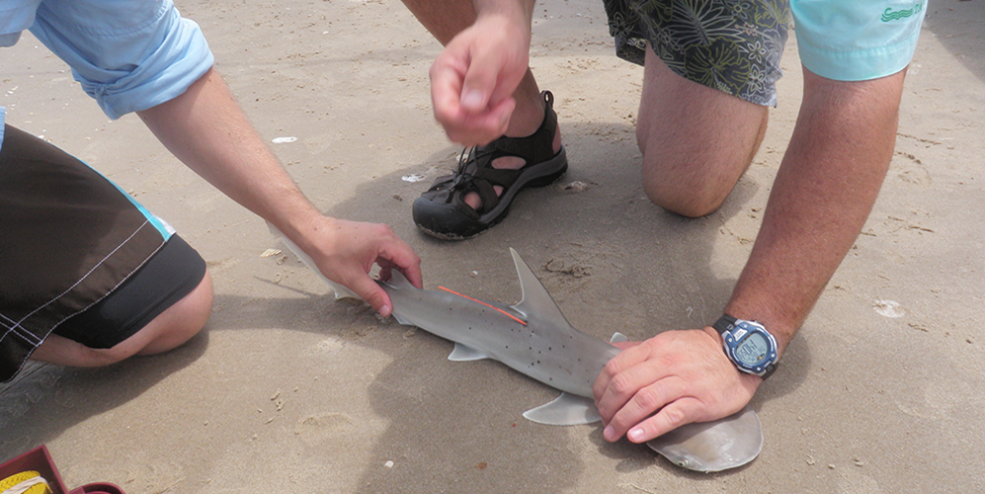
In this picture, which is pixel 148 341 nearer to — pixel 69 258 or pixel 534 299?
pixel 69 258

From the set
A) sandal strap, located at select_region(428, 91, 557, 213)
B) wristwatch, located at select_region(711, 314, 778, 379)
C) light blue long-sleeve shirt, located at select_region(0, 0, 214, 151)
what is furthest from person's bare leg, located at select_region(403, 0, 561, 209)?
wristwatch, located at select_region(711, 314, 778, 379)

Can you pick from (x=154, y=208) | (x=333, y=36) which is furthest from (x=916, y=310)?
(x=333, y=36)

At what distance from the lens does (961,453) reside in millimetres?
1199

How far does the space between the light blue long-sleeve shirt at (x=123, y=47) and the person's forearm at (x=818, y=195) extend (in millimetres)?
1472

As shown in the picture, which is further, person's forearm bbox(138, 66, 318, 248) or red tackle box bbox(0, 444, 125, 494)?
person's forearm bbox(138, 66, 318, 248)

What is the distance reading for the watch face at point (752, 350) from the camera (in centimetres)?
127

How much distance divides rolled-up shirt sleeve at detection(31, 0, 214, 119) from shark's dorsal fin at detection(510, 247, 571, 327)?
964 mm

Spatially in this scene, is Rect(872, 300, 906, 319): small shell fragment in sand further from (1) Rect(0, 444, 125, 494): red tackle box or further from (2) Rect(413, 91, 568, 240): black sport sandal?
(1) Rect(0, 444, 125, 494): red tackle box

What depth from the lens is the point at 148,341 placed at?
5.09 ft

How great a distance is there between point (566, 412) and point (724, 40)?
1299mm

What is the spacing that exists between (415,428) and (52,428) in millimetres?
921

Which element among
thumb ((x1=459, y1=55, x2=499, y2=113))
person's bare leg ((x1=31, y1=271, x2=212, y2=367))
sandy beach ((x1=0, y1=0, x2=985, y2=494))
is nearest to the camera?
thumb ((x1=459, y1=55, x2=499, y2=113))

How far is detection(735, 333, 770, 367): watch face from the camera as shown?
4.17ft

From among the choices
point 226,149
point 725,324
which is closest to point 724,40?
point 725,324
